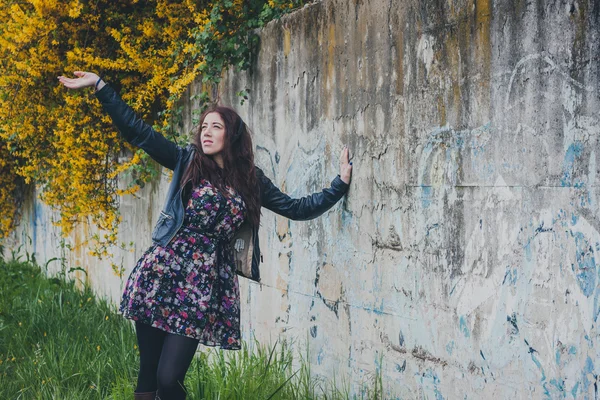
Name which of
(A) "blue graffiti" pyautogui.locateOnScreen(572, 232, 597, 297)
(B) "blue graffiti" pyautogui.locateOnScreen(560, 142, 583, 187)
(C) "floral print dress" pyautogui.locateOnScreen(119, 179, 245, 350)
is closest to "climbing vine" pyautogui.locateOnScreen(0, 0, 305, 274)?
(C) "floral print dress" pyautogui.locateOnScreen(119, 179, 245, 350)

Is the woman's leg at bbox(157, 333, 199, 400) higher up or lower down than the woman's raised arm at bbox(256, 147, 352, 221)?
lower down

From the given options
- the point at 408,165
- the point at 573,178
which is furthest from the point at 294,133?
the point at 573,178

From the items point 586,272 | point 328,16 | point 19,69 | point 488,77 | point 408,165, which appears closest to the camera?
point 586,272

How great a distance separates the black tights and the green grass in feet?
1.62

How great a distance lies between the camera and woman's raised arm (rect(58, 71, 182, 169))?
3840 millimetres

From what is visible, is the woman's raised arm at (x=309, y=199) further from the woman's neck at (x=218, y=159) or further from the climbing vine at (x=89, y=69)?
the climbing vine at (x=89, y=69)

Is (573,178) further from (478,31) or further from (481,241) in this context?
(478,31)

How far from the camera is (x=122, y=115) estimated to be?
386cm

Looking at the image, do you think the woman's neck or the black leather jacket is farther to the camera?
the woman's neck

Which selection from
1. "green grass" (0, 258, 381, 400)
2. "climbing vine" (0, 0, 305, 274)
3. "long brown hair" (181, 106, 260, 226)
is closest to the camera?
"long brown hair" (181, 106, 260, 226)

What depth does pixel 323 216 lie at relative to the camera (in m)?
4.60

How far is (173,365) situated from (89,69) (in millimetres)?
4007

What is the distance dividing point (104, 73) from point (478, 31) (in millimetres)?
4677

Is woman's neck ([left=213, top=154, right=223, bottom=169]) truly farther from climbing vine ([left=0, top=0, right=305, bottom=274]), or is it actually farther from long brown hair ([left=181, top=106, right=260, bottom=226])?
climbing vine ([left=0, top=0, right=305, bottom=274])
